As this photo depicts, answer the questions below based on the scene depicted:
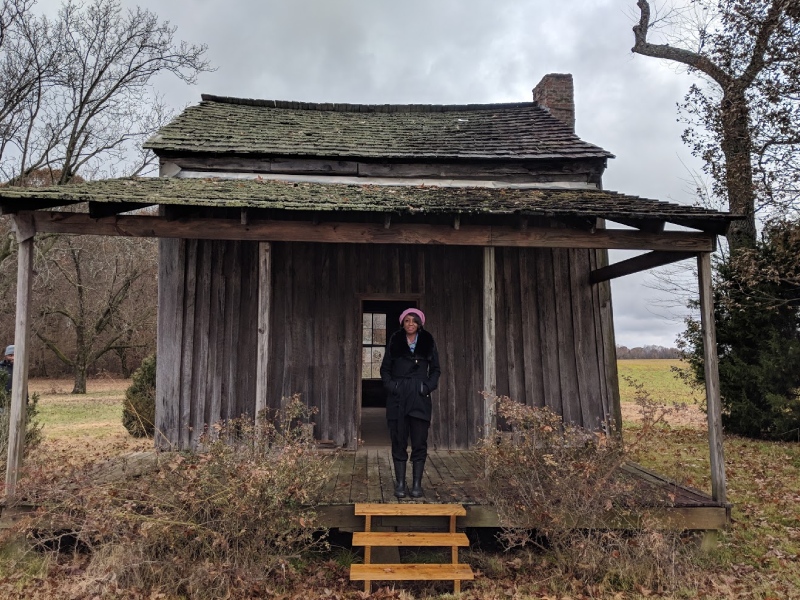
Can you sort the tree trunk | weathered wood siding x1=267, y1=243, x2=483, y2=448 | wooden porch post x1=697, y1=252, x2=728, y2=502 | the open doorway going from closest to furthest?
1. wooden porch post x1=697, y1=252, x2=728, y2=502
2. weathered wood siding x1=267, y1=243, x2=483, y2=448
3. the open doorway
4. the tree trunk

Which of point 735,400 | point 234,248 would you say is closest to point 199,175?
point 234,248

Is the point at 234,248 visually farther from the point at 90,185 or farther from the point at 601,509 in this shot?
the point at 601,509

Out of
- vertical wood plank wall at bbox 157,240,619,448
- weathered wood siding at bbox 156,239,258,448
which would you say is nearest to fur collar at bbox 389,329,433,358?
vertical wood plank wall at bbox 157,240,619,448

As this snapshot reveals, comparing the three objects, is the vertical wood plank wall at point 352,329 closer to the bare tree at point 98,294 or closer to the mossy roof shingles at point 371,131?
the mossy roof shingles at point 371,131

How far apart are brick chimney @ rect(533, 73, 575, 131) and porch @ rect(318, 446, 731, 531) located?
7348 millimetres

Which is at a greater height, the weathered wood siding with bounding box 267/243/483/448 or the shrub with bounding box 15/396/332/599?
the weathered wood siding with bounding box 267/243/483/448

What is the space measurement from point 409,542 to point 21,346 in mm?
4584

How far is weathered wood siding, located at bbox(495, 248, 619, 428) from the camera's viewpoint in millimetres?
8414

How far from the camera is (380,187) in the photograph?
25.2 ft

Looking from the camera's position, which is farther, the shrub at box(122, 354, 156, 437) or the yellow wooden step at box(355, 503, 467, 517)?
the shrub at box(122, 354, 156, 437)

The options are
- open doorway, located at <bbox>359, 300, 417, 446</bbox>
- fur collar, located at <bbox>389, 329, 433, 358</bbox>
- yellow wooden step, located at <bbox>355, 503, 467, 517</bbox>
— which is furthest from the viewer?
open doorway, located at <bbox>359, 300, 417, 446</bbox>

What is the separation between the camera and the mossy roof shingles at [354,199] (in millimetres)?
5949

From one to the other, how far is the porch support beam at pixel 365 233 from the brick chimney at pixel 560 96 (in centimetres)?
562

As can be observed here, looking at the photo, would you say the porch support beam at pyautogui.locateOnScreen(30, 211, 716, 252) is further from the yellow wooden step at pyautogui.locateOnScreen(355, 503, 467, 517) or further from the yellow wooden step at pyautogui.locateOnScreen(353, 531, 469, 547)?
the yellow wooden step at pyautogui.locateOnScreen(353, 531, 469, 547)
